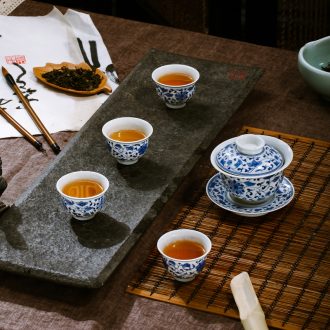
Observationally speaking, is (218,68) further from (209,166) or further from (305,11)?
(305,11)

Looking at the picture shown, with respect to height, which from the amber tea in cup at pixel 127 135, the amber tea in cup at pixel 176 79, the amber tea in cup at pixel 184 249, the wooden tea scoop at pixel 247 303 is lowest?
the amber tea in cup at pixel 176 79

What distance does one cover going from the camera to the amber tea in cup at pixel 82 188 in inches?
68.1

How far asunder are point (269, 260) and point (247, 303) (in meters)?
0.17

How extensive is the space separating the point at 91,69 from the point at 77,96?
11 centimetres

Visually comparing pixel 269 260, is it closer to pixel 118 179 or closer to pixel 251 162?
pixel 251 162

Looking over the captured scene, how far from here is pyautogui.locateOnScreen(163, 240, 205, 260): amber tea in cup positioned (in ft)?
5.23

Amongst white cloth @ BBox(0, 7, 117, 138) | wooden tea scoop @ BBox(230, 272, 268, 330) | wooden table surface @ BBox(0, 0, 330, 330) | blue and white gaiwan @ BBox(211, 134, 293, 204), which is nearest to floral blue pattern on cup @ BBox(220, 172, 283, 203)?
blue and white gaiwan @ BBox(211, 134, 293, 204)

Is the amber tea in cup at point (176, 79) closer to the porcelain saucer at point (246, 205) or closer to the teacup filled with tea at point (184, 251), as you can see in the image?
the porcelain saucer at point (246, 205)

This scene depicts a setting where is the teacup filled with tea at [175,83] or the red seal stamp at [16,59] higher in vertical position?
the teacup filled with tea at [175,83]

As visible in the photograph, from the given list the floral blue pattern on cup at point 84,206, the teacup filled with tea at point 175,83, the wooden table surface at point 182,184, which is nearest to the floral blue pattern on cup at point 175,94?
the teacup filled with tea at point 175,83

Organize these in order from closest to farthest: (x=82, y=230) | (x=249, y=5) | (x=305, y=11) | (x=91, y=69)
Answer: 1. (x=82, y=230)
2. (x=91, y=69)
3. (x=305, y=11)
4. (x=249, y=5)

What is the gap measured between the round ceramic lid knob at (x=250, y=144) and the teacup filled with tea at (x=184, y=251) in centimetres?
22

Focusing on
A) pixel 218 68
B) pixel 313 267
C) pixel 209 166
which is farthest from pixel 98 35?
pixel 313 267

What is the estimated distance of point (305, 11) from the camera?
3.09 meters
